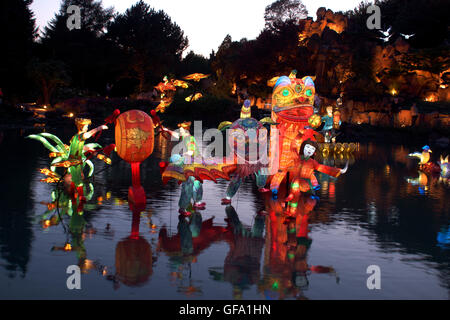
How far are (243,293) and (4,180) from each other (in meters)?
9.21

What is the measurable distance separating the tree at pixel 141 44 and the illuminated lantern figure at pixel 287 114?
47398 mm

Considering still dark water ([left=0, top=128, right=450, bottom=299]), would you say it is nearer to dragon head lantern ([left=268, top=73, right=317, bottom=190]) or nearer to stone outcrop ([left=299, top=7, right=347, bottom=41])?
dragon head lantern ([left=268, top=73, right=317, bottom=190])

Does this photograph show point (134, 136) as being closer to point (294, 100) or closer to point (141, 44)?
point (294, 100)

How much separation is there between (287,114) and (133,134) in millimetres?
3822

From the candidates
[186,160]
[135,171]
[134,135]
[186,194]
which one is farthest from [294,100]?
[135,171]

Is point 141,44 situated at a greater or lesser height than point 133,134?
greater

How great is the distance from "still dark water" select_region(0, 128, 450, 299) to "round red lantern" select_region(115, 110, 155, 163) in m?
1.18

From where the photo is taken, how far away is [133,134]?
9609mm

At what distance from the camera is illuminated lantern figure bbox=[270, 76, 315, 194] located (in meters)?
11.3

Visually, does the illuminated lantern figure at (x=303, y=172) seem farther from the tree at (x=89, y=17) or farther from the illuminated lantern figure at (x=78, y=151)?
the tree at (x=89, y=17)

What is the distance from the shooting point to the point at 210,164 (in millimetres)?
9539

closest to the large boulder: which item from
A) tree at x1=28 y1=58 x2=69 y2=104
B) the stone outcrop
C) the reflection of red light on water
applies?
the stone outcrop
